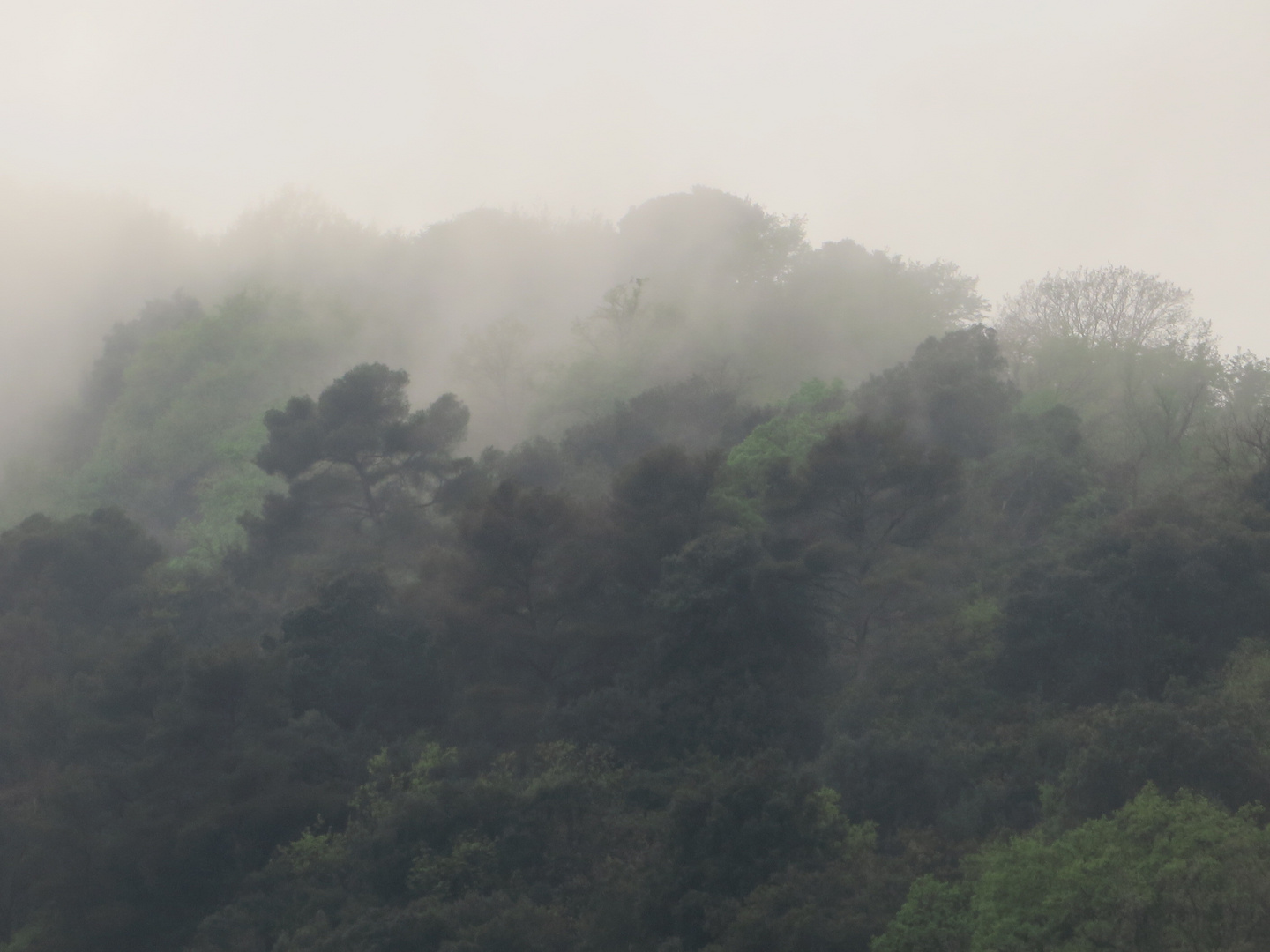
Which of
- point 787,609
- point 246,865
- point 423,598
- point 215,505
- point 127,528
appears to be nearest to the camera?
point 246,865

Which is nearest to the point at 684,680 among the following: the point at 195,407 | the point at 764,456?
the point at 764,456

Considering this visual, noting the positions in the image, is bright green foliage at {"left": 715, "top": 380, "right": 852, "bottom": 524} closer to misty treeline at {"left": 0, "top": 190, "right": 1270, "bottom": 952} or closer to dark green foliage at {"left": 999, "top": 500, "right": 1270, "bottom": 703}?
misty treeline at {"left": 0, "top": 190, "right": 1270, "bottom": 952}

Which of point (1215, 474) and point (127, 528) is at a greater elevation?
point (127, 528)

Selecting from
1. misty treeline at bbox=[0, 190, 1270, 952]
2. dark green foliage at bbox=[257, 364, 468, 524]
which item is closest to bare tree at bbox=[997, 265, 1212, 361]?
misty treeline at bbox=[0, 190, 1270, 952]

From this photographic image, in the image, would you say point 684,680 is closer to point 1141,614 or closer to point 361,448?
point 1141,614

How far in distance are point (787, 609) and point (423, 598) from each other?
9.61 meters

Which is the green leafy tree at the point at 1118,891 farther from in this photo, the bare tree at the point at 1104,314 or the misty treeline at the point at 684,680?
the bare tree at the point at 1104,314

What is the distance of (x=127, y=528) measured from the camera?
41.0m

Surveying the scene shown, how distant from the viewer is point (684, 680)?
29453 mm

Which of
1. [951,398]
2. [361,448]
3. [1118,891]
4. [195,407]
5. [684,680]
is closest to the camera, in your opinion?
[1118,891]

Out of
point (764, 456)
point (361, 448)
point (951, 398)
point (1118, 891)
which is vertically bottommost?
point (1118, 891)

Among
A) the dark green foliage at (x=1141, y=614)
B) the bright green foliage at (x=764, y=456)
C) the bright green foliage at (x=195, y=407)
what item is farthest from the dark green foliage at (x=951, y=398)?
the bright green foliage at (x=195, y=407)

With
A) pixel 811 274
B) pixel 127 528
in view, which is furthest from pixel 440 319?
pixel 127 528

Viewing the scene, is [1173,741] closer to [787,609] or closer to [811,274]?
[787,609]
